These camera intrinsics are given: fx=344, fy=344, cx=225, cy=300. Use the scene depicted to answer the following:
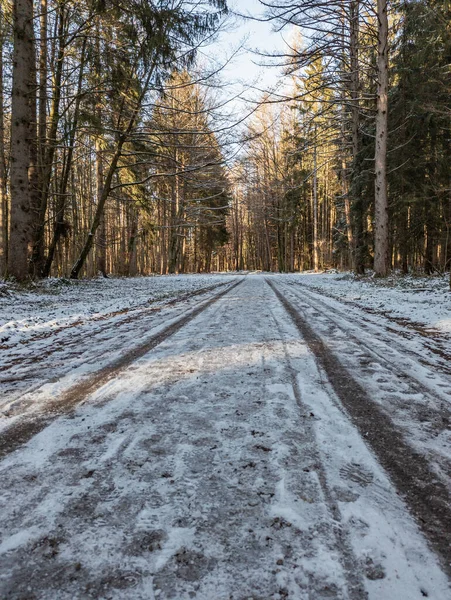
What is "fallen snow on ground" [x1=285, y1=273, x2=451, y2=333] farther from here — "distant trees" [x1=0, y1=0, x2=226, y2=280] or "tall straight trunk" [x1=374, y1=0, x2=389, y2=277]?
"distant trees" [x1=0, y1=0, x2=226, y2=280]

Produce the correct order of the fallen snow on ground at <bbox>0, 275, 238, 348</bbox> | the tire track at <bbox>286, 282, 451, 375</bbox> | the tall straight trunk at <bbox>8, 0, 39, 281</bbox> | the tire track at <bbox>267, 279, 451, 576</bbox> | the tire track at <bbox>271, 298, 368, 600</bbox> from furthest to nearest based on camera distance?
the tall straight trunk at <bbox>8, 0, 39, 281</bbox> < the fallen snow on ground at <bbox>0, 275, 238, 348</bbox> < the tire track at <bbox>286, 282, 451, 375</bbox> < the tire track at <bbox>267, 279, 451, 576</bbox> < the tire track at <bbox>271, 298, 368, 600</bbox>

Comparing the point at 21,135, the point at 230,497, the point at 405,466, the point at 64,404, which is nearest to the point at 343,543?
the point at 230,497

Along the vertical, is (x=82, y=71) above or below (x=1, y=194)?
above

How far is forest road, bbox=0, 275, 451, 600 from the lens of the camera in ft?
3.51

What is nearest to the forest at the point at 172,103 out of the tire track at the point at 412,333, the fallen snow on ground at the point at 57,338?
the fallen snow on ground at the point at 57,338

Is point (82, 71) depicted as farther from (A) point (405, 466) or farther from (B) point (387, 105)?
(A) point (405, 466)

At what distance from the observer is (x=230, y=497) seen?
4.69ft

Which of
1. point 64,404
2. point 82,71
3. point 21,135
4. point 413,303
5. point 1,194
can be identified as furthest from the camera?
point 1,194

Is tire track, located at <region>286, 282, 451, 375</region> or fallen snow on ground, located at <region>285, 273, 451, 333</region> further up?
fallen snow on ground, located at <region>285, 273, 451, 333</region>

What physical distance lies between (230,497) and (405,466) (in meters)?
0.88

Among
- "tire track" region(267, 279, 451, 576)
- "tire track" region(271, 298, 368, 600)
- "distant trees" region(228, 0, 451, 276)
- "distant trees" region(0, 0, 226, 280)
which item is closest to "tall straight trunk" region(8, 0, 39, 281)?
"distant trees" region(0, 0, 226, 280)

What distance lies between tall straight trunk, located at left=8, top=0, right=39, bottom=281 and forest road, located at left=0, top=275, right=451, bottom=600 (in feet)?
25.2

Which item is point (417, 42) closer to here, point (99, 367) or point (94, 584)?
point (99, 367)

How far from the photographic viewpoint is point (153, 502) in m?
1.40
